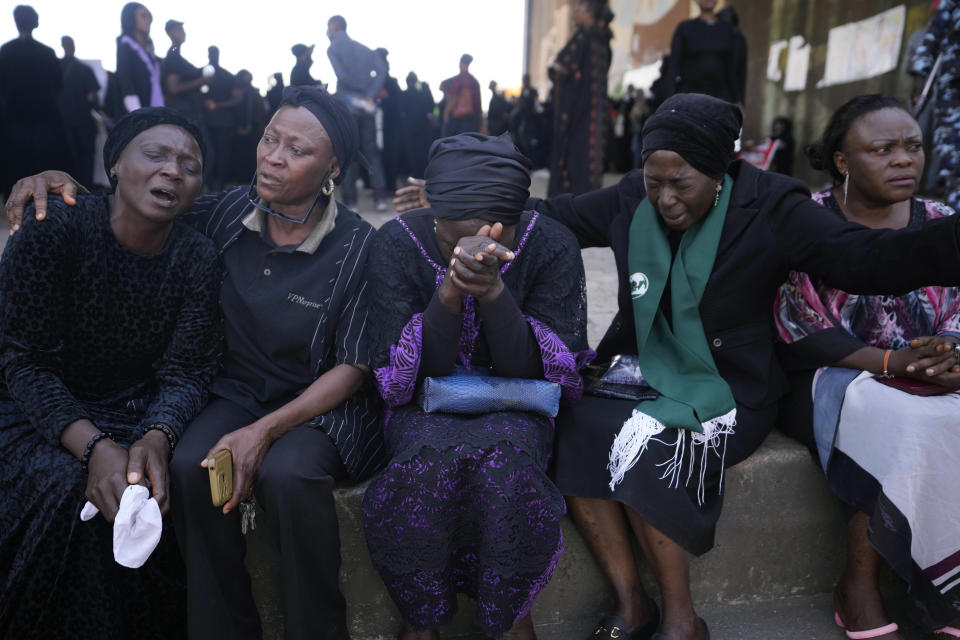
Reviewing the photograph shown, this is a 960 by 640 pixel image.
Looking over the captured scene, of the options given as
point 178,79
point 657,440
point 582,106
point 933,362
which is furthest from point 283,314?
point 178,79

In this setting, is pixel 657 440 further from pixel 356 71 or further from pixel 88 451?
pixel 356 71

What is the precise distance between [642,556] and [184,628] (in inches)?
52.8

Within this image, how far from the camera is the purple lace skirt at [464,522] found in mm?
1922

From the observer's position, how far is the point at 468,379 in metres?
2.14

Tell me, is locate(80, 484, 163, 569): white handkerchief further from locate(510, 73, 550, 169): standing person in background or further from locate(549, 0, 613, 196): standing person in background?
locate(510, 73, 550, 169): standing person in background

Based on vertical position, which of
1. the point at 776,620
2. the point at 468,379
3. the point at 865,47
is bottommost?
the point at 776,620

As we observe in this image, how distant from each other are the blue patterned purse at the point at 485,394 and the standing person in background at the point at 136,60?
568 centimetres

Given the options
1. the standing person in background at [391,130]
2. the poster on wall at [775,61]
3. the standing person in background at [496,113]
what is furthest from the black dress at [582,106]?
the standing person in background at [496,113]

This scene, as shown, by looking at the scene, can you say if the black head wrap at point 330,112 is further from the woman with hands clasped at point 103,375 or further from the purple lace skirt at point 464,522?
the purple lace skirt at point 464,522

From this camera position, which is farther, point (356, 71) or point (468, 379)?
point (356, 71)

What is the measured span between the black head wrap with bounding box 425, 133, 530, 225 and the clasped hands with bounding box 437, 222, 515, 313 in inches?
4.9

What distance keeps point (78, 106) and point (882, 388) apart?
26.4 feet

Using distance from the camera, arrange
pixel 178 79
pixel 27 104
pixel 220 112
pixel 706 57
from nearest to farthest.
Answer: pixel 706 57 → pixel 27 104 → pixel 178 79 → pixel 220 112

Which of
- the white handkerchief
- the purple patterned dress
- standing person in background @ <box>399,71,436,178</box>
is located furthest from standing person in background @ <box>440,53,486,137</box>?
the white handkerchief
